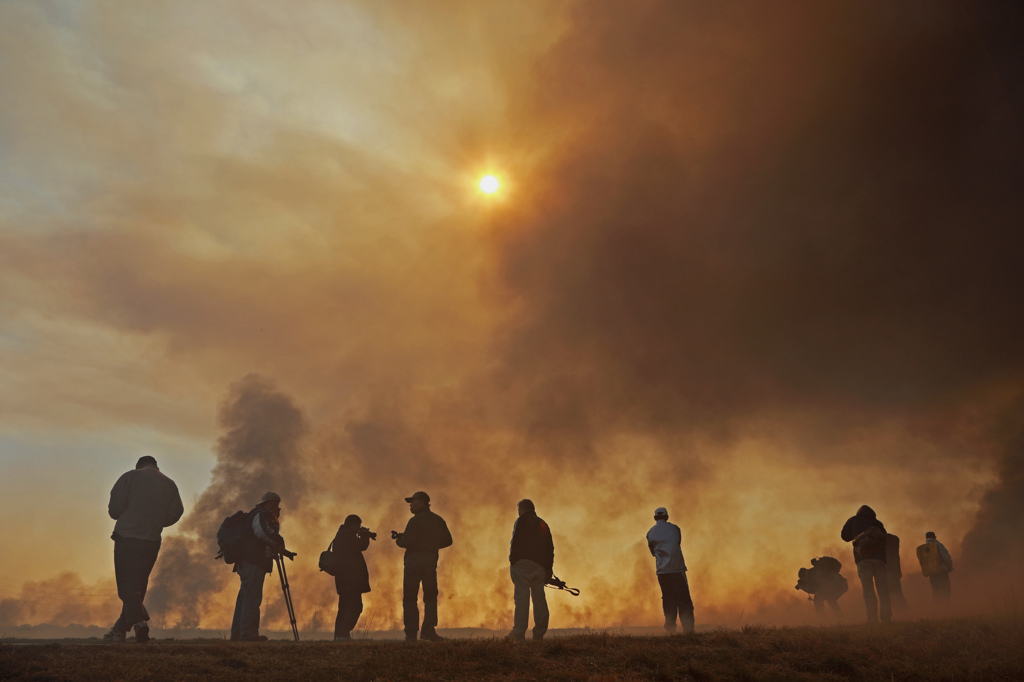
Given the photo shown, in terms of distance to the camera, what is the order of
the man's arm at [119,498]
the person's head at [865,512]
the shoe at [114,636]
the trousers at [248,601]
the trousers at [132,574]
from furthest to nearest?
the person's head at [865,512] < the trousers at [248,601] < the man's arm at [119,498] < the trousers at [132,574] < the shoe at [114,636]

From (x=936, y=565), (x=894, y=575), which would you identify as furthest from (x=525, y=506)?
(x=936, y=565)

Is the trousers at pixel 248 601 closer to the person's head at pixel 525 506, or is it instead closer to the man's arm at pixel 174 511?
the man's arm at pixel 174 511

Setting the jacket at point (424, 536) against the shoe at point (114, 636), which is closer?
the shoe at point (114, 636)

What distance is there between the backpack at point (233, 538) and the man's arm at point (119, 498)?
7.73 feet

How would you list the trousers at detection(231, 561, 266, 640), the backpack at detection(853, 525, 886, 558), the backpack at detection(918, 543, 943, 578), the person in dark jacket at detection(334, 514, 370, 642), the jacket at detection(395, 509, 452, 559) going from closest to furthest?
the trousers at detection(231, 561, 266, 640)
the jacket at detection(395, 509, 452, 559)
the person in dark jacket at detection(334, 514, 370, 642)
the backpack at detection(853, 525, 886, 558)
the backpack at detection(918, 543, 943, 578)

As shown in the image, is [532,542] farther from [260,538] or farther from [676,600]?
[260,538]

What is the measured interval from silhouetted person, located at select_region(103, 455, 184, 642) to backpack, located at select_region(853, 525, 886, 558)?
A: 16.4m

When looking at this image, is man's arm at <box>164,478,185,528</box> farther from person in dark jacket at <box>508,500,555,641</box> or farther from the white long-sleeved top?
the white long-sleeved top

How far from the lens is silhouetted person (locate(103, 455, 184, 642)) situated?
12797 mm

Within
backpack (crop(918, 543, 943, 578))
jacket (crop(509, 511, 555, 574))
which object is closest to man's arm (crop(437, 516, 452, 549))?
jacket (crop(509, 511, 555, 574))

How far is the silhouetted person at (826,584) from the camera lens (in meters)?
25.6

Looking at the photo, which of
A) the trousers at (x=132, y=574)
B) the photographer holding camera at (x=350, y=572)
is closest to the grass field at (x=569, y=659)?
the trousers at (x=132, y=574)

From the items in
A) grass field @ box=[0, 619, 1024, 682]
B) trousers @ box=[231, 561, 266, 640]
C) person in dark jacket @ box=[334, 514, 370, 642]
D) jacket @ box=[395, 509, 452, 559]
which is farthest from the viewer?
person in dark jacket @ box=[334, 514, 370, 642]

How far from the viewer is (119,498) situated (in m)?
13.3
